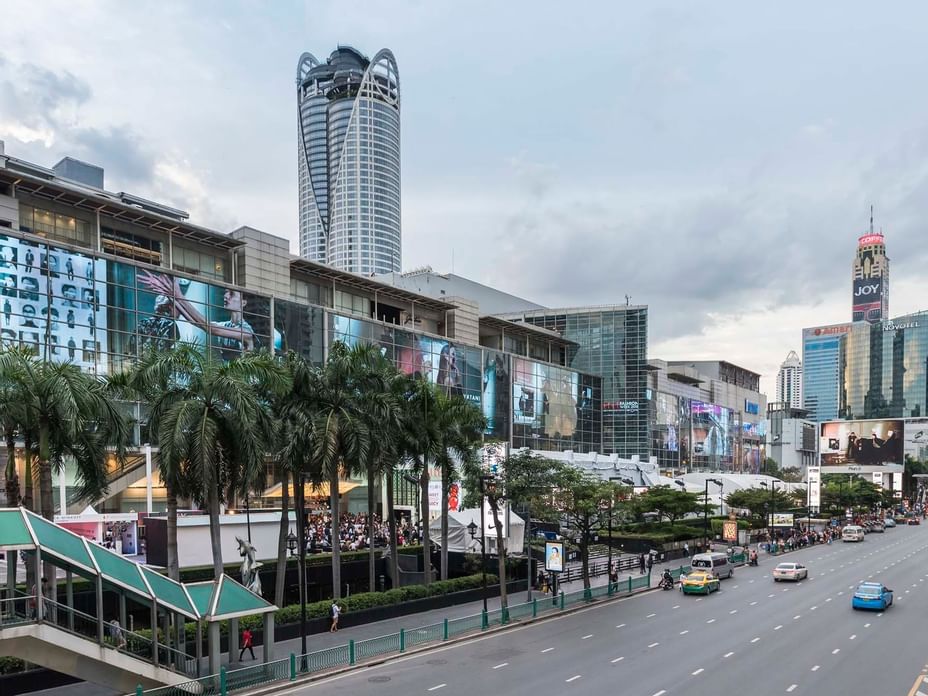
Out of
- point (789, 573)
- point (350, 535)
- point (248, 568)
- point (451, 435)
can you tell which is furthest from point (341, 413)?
point (789, 573)

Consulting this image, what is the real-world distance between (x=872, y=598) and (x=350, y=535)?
99.8ft

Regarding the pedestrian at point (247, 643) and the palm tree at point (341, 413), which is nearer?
the pedestrian at point (247, 643)

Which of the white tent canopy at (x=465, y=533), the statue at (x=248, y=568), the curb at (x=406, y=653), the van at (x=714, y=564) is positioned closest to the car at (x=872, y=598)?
the van at (x=714, y=564)

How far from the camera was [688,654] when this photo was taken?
27.8m

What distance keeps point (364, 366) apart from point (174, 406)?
32.6 ft

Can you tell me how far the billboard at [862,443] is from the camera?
5581 inches

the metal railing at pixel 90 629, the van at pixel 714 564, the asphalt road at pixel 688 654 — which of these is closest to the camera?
the metal railing at pixel 90 629

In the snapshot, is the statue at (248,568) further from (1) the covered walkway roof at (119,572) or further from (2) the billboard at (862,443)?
A: (2) the billboard at (862,443)

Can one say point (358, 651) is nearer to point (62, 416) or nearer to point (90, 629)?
point (90, 629)

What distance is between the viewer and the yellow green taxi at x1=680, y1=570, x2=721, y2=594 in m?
42.7

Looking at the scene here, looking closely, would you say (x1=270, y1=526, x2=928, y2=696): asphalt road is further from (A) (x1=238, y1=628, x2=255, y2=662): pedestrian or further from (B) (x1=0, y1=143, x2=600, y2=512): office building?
(B) (x1=0, y1=143, x2=600, y2=512): office building

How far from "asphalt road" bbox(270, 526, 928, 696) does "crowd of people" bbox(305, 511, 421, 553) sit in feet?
54.4

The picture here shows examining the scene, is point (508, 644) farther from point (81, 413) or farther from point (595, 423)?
point (595, 423)

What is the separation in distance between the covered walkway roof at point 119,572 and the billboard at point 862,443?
14197 centimetres
